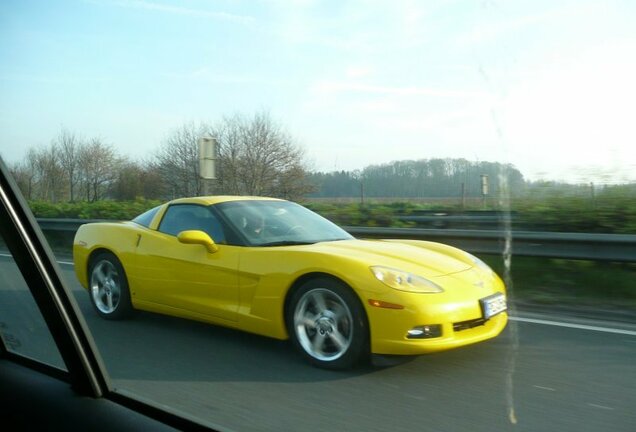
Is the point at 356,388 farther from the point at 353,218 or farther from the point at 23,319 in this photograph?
the point at 353,218

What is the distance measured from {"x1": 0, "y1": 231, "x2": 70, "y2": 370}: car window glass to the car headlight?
6.54ft

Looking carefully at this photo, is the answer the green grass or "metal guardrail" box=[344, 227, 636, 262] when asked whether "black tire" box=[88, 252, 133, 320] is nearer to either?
"metal guardrail" box=[344, 227, 636, 262]

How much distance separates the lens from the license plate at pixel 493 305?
3.92 metres

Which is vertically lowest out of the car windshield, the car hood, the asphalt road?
the asphalt road

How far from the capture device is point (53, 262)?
82.9 inches

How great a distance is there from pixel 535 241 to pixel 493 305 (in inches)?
115

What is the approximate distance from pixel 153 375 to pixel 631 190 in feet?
18.2

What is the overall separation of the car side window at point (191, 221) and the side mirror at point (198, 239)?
3.8 inches

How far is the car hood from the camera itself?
4004 mm

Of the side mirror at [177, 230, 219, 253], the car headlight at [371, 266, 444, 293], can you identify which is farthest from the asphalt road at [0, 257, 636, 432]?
the side mirror at [177, 230, 219, 253]

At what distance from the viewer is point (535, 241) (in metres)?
6.66

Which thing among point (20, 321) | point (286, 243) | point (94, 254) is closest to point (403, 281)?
point (286, 243)

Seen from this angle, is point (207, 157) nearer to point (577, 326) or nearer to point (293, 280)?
point (293, 280)

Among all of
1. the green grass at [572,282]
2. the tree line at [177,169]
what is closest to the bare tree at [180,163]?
the tree line at [177,169]
